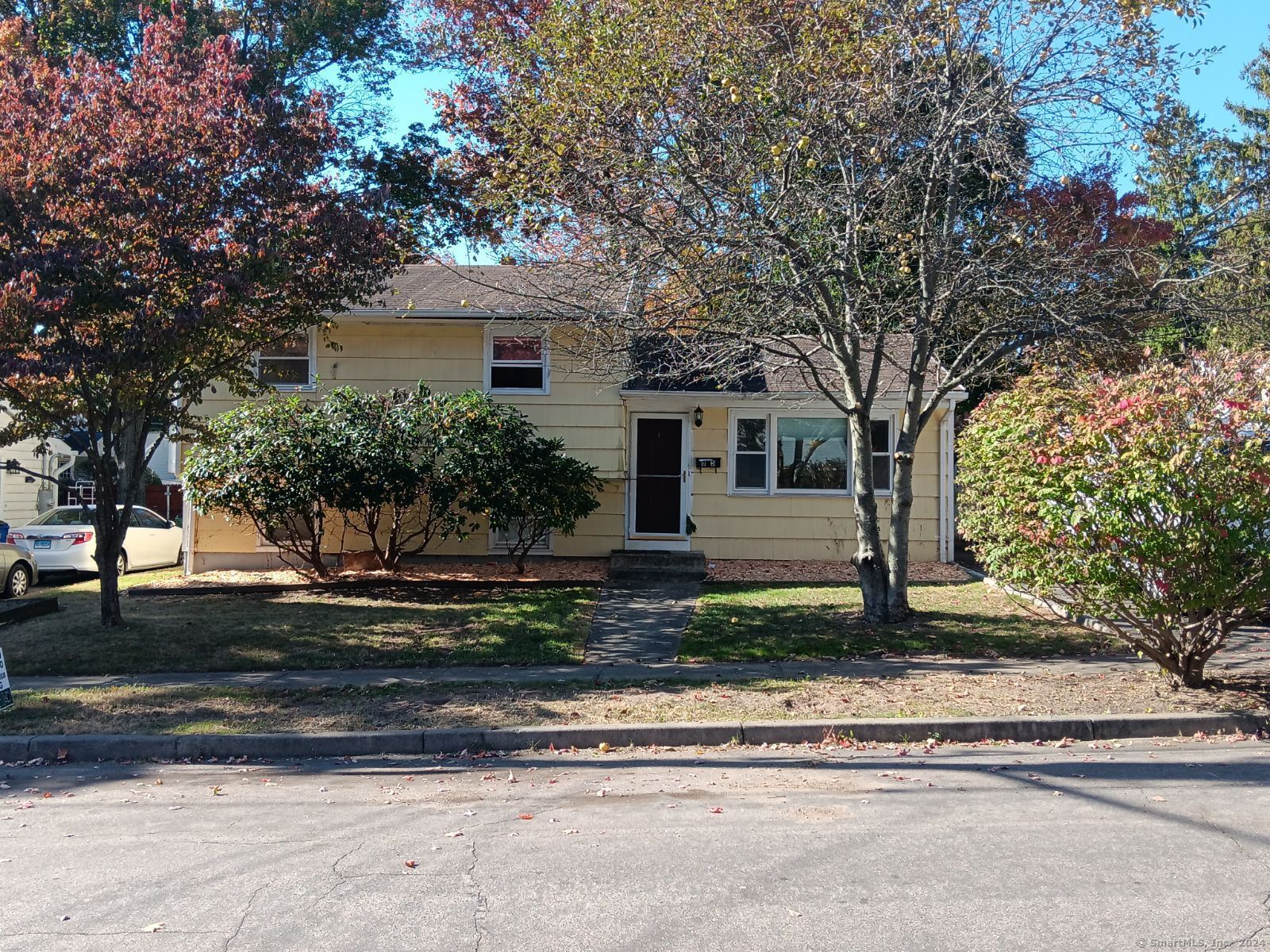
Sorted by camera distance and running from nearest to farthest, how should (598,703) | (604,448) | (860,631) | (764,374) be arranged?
(598,703)
(860,631)
(764,374)
(604,448)

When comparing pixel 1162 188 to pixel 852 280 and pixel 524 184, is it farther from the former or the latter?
pixel 524 184

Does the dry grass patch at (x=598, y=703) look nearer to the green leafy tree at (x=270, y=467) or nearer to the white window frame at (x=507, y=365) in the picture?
the green leafy tree at (x=270, y=467)

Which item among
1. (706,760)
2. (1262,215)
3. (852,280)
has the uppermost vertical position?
(1262,215)

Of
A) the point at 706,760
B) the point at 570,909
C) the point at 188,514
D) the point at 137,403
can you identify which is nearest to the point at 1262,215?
the point at 706,760

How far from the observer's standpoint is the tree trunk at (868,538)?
1093cm

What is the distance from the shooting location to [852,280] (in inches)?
398

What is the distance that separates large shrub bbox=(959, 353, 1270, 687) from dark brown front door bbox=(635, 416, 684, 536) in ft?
26.5

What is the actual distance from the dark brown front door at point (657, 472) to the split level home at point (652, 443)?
19 mm

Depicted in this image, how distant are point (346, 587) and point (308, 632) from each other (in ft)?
8.58

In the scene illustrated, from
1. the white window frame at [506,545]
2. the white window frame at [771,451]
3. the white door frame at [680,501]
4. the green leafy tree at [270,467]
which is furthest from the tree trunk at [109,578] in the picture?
the white window frame at [771,451]

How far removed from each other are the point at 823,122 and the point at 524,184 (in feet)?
10.6

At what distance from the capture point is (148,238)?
→ 10.3m

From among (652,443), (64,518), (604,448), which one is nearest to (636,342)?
(604,448)

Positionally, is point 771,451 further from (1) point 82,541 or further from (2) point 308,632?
(1) point 82,541
